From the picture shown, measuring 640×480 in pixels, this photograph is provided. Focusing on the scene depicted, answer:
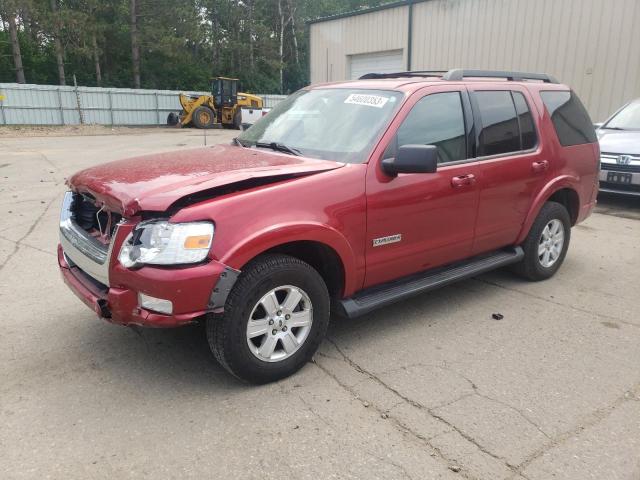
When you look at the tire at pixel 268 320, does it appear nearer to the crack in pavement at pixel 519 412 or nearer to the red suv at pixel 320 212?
the red suv at pixel 320 212

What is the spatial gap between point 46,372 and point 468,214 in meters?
3.19

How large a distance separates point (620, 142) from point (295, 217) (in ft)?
24.5

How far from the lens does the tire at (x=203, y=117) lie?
28047 millimetres

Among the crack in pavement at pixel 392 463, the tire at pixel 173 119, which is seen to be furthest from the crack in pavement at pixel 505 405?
the tire at pixel 173 119

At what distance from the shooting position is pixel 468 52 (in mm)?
16609

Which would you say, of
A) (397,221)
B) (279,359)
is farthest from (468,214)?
(279,359)

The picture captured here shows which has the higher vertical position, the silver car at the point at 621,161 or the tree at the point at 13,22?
the tree at the point at 13,22

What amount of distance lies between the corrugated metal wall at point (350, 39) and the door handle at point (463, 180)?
611 inches

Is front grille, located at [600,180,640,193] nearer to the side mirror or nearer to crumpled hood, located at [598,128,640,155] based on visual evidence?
crumpled hood, located at [598,128,640,155]

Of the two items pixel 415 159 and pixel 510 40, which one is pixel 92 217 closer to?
pixel 415 159

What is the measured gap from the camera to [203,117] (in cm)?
2816

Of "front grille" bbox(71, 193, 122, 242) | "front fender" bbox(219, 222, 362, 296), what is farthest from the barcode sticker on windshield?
"front grille" bbox(71, 193, 122, 242)

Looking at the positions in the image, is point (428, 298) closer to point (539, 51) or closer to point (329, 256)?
point (329, 256)

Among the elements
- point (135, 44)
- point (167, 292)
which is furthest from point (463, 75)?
point (135, 44)
